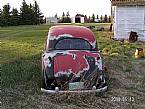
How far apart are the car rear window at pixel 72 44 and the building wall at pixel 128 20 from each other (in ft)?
44.2

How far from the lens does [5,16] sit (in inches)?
1800

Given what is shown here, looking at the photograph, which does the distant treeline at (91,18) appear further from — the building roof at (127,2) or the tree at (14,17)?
the building roof at (127,2)

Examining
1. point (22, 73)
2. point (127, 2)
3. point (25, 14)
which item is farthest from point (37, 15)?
point (22, 73)

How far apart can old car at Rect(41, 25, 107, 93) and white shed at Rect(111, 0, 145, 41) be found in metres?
13.4

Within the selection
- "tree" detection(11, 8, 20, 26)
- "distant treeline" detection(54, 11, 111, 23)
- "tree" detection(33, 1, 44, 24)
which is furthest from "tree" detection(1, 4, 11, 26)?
"distant treeline" detection(54, 11, 111, 23)

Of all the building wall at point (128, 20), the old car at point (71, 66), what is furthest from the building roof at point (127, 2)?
the old car at point (71, 66)

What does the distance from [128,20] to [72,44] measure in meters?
14.0

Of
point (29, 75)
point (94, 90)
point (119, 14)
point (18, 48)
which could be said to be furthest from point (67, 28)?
point (119, 14)

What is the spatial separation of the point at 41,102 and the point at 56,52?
2159 mm

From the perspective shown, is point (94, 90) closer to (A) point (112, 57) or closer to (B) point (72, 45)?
(B) point (72, 45)

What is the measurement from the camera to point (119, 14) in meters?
25.4

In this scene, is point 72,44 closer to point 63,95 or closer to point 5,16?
point 63,95

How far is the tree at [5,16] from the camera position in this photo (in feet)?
148
